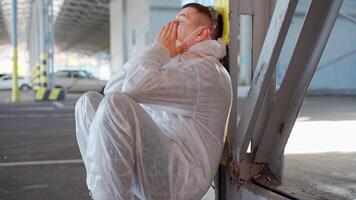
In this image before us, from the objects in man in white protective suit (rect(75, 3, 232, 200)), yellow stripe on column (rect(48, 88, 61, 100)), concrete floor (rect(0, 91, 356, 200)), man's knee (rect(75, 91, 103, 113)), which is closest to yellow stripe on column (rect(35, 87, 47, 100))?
yellow stripe on column (rect(48, 88, 61, 100))

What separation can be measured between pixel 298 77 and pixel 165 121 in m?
0.70

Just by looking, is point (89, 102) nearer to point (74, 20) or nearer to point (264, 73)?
point (264, 73)

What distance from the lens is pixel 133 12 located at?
65.6ft

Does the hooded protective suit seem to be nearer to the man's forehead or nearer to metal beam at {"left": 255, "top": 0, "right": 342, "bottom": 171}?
the man's forehead

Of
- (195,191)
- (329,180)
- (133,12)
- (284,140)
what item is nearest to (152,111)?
(195,191)

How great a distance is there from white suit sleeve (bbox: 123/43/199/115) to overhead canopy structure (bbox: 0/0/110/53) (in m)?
24.3

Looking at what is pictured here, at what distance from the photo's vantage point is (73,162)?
4195 millimetres

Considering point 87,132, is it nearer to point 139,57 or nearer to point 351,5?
point 139,57

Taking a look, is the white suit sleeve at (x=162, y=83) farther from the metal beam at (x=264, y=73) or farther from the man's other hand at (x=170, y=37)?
the metal beam at (x=264, y=73)

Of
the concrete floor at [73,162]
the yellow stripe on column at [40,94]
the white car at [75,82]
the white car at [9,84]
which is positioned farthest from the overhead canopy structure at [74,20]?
the concrete floor at [73,162]

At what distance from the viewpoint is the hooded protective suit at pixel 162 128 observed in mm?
2016

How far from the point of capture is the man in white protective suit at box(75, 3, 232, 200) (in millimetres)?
2018

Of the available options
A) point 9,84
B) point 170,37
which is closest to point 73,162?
point 170,37

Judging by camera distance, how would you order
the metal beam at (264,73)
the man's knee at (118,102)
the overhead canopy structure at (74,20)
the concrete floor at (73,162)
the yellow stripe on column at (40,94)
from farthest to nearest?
1. the overhead canopy structure at (74,20)
2. the yellow stripe on column at (40,94)
3. the concrete floor at (73,162)
4. the metal beam at (264,73)
5. the man's knee at (118,102)
